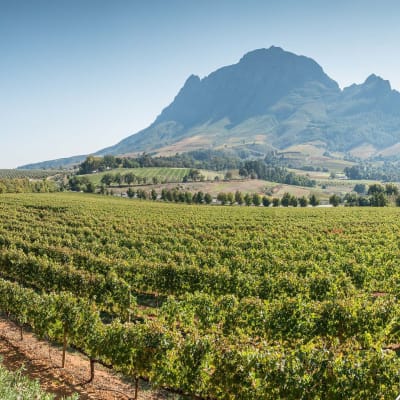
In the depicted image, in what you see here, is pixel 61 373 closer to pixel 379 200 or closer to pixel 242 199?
pixel 379 200

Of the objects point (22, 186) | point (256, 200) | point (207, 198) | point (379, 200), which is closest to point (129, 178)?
point (22, 186)

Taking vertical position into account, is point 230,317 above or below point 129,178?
below

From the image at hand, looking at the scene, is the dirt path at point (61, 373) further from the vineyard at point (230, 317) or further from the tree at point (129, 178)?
the tree at point (129, 178)

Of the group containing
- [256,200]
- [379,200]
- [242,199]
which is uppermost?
[379,200]

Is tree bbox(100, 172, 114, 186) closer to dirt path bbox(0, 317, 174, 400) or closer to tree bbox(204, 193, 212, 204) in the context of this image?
tree bbox(204, 193, 212, 204)

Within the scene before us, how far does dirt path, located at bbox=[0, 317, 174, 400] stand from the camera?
52.7 feet

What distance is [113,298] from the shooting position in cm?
2403

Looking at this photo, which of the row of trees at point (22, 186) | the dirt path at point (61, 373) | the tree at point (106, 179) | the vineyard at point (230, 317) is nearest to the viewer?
the vineyard at point (230, 317)

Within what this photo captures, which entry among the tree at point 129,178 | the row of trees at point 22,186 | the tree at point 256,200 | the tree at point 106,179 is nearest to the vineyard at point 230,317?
the tree at point 256,200

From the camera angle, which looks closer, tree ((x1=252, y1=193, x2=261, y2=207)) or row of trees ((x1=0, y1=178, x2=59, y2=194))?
tree ((x1=252, y1=193, x2=261, y2=207))

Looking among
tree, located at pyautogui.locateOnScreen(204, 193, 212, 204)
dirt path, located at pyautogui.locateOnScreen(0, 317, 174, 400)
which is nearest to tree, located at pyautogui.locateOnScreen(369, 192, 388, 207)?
tree, located at pyautogui.locateOnScreen(204, 193, 212, 204)

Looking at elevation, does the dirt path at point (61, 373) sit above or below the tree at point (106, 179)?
below

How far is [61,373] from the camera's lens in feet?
57.8

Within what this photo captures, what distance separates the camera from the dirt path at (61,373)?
632 inches
